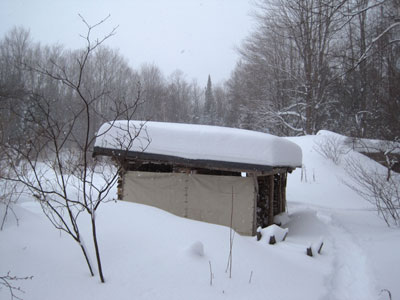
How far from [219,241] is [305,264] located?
1726mm

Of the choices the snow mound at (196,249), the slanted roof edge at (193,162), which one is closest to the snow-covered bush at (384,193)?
the slanted roof edge at (193,162)

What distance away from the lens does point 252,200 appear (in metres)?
7.52

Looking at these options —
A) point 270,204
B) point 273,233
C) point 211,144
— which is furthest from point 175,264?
point 270,204

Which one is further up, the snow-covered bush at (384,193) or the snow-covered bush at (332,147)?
the snow-covered bush at (332,147)

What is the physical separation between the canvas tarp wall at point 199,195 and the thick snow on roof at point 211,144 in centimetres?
89

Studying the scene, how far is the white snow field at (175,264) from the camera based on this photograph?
331cm

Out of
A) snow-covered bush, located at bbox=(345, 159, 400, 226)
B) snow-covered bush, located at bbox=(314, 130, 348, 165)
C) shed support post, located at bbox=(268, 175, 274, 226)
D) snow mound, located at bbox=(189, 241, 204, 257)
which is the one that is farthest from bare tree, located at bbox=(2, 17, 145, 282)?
snow-covered bush, located at bbox=(314, 130, 348, 165)

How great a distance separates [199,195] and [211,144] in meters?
1.65

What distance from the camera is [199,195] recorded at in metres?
7.95

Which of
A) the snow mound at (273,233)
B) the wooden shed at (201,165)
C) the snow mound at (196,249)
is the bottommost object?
the snow mound at (273,233)

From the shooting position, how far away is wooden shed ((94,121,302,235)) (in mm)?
7125

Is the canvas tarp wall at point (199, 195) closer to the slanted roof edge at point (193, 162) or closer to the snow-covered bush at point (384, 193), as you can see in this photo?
the slanted roof edge at point (193, 162)

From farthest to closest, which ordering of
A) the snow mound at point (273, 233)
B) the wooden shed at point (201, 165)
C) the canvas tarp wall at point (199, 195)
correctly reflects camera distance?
the canvas tarp wall at point (199, 195), the wooden shed at point (201, 165), the snow mound at point (273, 233)

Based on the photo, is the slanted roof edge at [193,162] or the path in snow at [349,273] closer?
the path in snow at [349,273]
